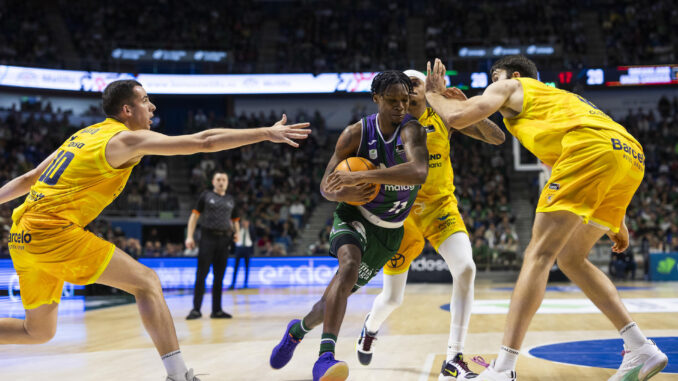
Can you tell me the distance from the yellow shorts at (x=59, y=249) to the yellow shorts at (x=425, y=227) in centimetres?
204

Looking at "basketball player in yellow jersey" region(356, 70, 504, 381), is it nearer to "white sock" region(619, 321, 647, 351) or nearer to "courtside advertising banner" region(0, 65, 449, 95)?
"white sock" region(619, 321, 647, 351)

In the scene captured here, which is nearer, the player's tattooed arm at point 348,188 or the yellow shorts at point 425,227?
the player's tattooed arm at point 348,188

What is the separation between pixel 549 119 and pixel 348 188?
1.22 metres

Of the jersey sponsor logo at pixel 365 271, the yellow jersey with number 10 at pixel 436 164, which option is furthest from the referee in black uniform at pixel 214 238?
the jersey sponsor logo at pixel 365 271

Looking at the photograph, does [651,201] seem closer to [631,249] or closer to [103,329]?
[631,249]

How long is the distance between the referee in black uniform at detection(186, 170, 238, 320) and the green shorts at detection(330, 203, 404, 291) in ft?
15.6

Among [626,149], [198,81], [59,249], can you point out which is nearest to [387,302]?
[626,149]

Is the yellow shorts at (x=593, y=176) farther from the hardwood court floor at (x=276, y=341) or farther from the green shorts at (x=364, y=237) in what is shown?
the hardwood court floor at (x=276, y=341)

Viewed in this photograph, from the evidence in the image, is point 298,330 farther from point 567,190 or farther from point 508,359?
point 567,190

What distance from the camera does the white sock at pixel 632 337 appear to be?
3574 millimetres

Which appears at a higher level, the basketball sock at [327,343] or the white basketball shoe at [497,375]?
the basketball sock at [327,343]

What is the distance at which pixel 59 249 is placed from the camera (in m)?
3.54

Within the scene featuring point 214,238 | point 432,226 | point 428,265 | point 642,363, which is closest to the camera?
point 642,363

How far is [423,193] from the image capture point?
467cm
